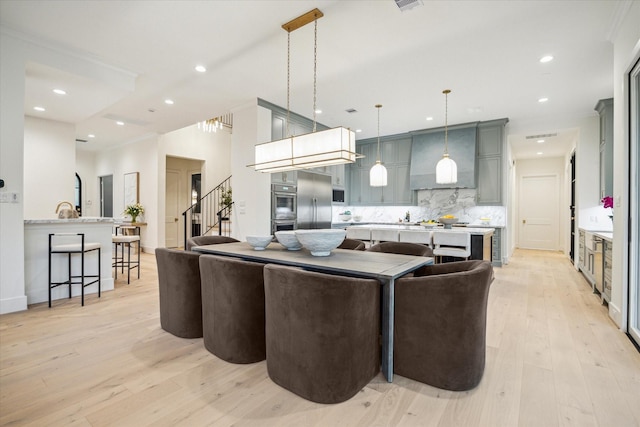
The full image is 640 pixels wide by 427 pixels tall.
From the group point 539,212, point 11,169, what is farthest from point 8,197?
point 539,212

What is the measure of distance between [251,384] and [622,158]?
143 inches

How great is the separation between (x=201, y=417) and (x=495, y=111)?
20.5ft

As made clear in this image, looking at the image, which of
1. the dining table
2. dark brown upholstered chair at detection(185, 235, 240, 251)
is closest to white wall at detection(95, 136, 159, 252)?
dark brown upholstered chair at detection(185, 235, 240, 251)

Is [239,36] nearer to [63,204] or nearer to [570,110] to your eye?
[63,204]

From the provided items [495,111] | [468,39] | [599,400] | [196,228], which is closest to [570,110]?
[495,111]

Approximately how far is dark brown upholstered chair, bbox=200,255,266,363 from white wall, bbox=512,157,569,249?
8.63 m

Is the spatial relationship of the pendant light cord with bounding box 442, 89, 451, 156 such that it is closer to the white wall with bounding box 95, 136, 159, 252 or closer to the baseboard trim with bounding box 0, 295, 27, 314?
the baseboard trim with bounding box 0, 295, 27, 314

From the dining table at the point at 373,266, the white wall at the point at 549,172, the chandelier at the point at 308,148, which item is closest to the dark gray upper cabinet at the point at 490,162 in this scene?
the white wall at the point at 549,172

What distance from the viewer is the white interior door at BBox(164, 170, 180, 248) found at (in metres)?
8.47

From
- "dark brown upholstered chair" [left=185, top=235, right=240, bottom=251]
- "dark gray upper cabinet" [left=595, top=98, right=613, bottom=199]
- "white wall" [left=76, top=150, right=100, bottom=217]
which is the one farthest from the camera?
"white wall" [left=76, top=150, right=100, bottom=217]

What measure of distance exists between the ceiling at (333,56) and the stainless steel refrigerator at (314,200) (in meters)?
1.32

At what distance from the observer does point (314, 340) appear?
5.63 feet

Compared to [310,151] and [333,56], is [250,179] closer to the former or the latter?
[333,56]

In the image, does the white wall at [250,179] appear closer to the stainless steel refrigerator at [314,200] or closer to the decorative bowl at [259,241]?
the stainless steel refrigerator at [314,200]
